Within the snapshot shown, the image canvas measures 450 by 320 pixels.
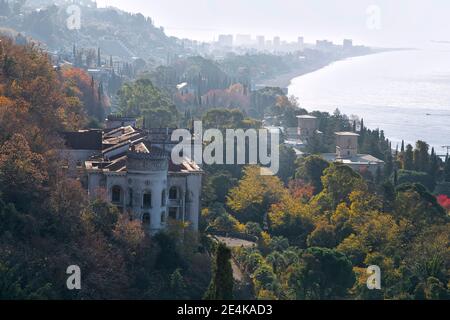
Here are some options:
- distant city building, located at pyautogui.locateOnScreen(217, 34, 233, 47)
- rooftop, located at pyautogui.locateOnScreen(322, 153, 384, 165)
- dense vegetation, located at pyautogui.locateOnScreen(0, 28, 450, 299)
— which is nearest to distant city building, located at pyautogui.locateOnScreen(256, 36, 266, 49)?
distant city building, located at pyautogui.locateOnScreen(217, 34, 233, 47)

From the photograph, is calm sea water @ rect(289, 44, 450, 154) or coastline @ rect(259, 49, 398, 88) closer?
calm sea water @ rect(289, 44, 450, 154)

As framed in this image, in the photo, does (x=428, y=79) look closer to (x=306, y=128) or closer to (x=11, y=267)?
(x=306, y=128)

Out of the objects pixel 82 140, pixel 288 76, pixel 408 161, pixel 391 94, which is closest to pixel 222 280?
pixel 82 140

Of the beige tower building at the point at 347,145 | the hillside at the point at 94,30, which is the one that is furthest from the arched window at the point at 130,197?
the hillside at the point at 94,30

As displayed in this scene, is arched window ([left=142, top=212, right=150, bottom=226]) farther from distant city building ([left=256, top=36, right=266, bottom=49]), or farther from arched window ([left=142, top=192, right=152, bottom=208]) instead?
distant city building ([left=256, top=36, right=266, bottom=49])

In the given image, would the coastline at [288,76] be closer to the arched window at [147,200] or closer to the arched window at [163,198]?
the arched window at [163,198]

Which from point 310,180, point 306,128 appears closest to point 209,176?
point 310,180
